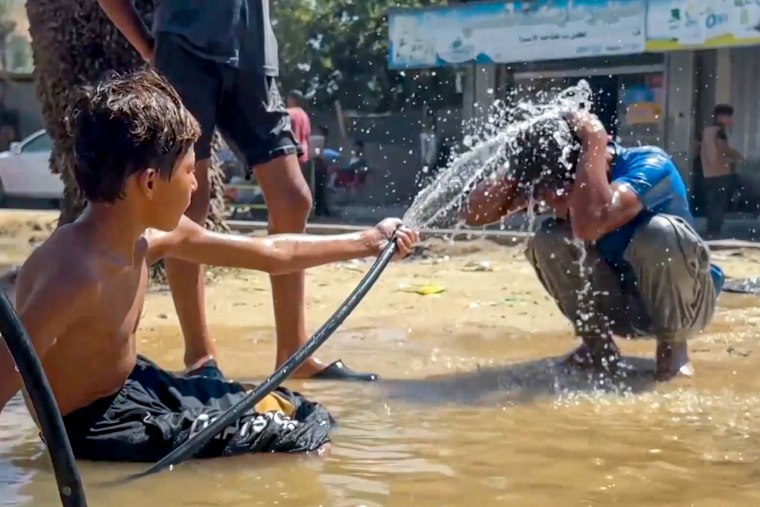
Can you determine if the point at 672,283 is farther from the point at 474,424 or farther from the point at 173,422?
the point at 173,422

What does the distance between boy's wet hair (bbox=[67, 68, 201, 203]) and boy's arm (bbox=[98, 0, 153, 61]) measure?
150 cm

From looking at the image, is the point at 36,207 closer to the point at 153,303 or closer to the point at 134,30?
the point at 153,303

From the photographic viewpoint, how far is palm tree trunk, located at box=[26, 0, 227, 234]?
7.04 m

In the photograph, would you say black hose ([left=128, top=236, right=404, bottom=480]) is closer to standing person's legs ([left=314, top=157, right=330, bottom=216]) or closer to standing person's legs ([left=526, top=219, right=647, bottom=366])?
standing person's legs ([left=526, top=219, right=647, bottom=366])

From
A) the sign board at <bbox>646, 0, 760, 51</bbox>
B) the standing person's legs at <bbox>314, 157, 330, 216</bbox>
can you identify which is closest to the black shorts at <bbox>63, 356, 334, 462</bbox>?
the sign board at <bbox>646, 0, 760, 51</bbox>

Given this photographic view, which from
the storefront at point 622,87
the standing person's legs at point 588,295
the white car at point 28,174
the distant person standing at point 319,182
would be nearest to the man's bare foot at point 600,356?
the standing person's legs at point 588,295

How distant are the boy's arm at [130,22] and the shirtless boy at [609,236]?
Result: 1.32 metres

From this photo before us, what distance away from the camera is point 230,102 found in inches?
163

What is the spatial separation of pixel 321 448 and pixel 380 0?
65.2ft

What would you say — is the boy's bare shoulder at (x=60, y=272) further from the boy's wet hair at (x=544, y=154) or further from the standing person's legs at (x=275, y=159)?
the boy's wet hair at (x=544, y=154)

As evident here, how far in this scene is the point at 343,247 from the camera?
3.34 metres

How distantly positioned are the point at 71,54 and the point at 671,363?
442 cm

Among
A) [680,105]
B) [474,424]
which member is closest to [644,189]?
[474,424]

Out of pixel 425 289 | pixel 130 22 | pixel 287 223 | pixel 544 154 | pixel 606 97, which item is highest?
pixel 130 22
